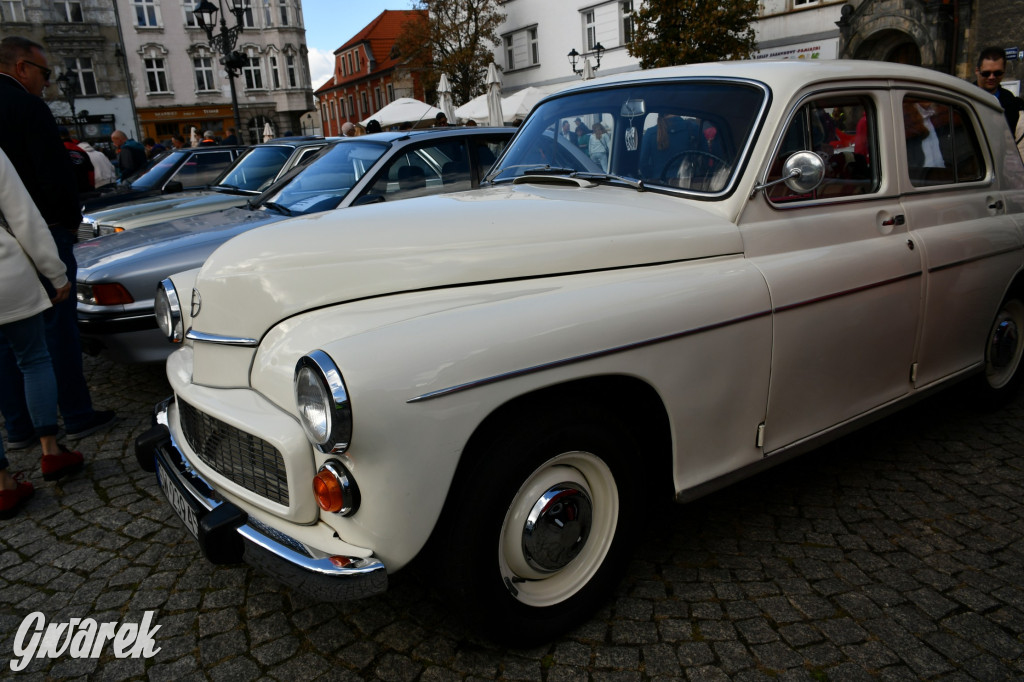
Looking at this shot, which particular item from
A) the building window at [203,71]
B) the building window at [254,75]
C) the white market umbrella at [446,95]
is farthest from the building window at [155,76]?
the white market umbrella at [446,95]

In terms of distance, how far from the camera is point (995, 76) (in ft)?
17.6

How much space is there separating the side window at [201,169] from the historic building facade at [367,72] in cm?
3935

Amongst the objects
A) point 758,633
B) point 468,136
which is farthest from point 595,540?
point 468,136

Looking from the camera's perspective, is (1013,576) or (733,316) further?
(1013,576)

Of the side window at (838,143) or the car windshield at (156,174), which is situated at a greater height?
the car windshield at (156,174)

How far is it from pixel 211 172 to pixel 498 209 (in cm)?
955

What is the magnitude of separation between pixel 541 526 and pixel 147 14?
177 feet

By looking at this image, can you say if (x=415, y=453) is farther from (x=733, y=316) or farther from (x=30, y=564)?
(x=30, y=564)

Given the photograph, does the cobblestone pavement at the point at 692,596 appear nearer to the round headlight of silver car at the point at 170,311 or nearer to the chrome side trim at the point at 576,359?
the chrome side trim at the point at 576,359

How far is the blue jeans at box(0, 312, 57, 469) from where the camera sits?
3.65m

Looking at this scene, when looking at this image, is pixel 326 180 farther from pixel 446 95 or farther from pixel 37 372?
pixel 446 95

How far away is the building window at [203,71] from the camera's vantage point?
47.2 m

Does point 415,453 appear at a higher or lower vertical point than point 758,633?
higher

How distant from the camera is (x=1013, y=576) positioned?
2689mm
